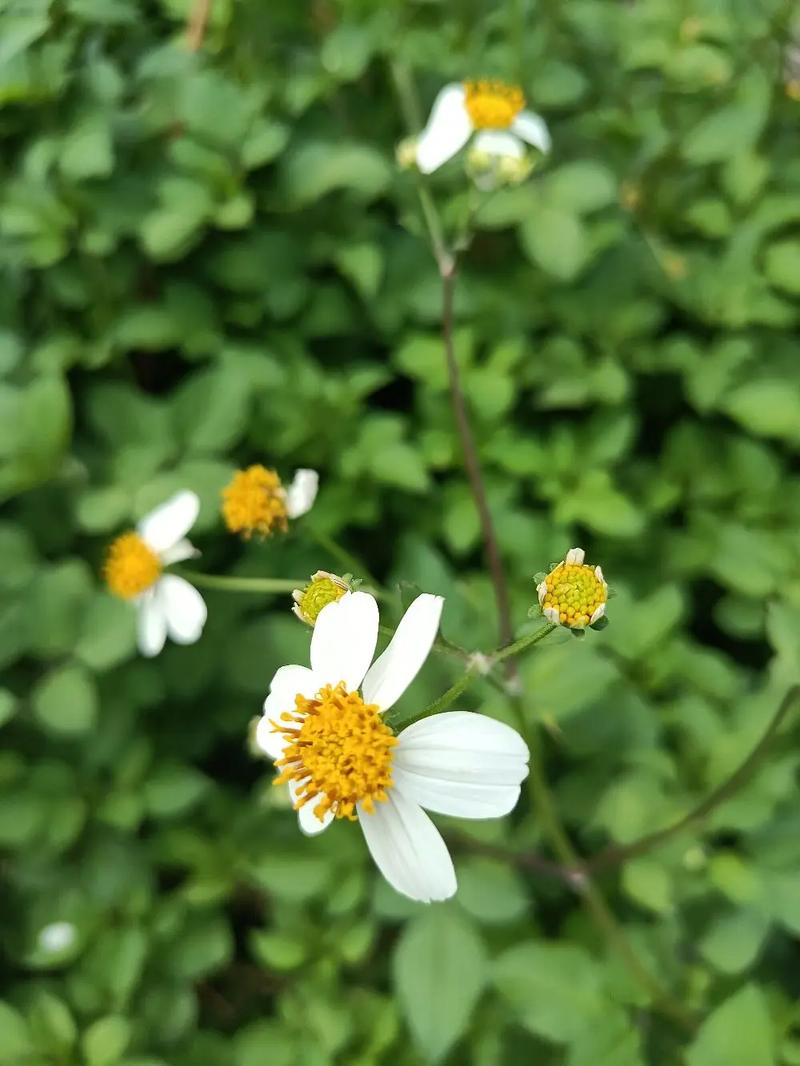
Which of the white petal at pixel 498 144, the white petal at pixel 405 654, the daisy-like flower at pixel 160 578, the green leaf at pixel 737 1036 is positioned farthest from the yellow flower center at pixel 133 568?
the green leaf at pixel 737 1036

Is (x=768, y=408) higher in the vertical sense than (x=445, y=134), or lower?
lower

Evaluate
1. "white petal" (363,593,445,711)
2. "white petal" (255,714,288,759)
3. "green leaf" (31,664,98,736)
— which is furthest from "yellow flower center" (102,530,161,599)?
"white petal" (363,593,445,711)

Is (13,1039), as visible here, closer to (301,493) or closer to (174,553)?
(174,553)

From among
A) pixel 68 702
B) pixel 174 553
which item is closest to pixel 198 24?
pixel 174 553

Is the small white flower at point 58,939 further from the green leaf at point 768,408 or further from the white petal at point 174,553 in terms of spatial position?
the green leaf at point 768,408

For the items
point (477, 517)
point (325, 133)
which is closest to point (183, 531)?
point (477, 517)

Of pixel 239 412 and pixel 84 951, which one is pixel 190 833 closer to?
pixel 84 951
